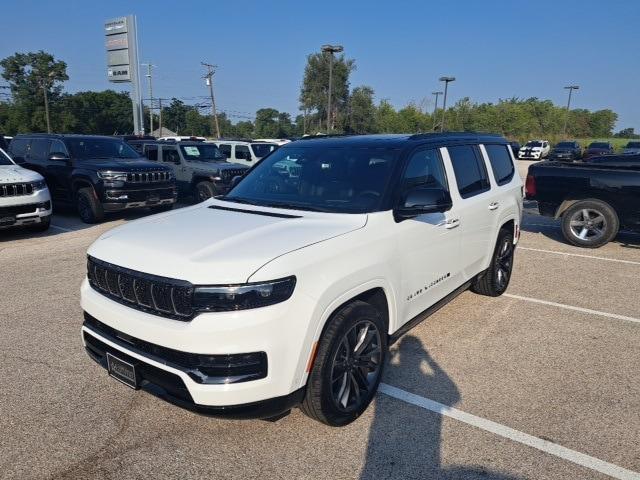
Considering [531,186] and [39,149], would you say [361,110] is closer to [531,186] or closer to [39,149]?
[39,149]

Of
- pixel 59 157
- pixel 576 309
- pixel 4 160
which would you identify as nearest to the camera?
pixel 576 309

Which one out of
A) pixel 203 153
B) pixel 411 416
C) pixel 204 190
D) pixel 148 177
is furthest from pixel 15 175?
pixel 411 416

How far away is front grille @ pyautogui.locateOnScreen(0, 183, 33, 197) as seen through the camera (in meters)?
8.27

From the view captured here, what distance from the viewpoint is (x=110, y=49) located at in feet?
115

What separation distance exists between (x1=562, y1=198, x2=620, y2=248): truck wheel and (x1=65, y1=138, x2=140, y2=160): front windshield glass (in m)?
9.83

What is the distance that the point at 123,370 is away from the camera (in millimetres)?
2756

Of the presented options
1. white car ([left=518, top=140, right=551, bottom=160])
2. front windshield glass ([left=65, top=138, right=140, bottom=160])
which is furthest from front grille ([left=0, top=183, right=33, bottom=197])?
white car ([left=518, top=140, right=551, bottom=160])

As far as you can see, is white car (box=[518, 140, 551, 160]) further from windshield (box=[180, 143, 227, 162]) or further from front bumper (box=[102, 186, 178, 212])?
front bumper (box=[102, 186, 178, 212])

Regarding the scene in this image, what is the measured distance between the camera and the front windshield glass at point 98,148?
11.0 m

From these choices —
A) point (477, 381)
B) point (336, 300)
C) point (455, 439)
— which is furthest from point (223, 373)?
point (477, 381)

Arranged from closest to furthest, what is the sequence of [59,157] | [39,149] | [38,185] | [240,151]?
[38,185]
[59,157]
[39,149]
[240,151]

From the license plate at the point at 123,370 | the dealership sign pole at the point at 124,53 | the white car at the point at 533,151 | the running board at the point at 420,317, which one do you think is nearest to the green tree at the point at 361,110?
the white car at the point at 533,151

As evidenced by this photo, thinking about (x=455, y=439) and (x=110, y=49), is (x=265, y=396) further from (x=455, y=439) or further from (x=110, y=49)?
(x=110, y=49)

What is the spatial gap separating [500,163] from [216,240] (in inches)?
158
